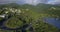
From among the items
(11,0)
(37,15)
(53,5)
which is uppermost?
(11,0)

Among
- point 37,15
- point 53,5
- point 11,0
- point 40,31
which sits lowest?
point 40,31

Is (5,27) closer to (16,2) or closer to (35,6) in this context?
(16,2)

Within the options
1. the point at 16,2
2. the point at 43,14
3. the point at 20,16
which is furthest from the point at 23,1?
the point at 43,14

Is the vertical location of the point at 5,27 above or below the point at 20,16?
below

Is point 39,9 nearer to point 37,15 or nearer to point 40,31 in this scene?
point 37,15

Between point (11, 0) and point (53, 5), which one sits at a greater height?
point (11, 0)

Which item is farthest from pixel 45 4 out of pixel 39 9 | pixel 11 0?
pixel 11 0
